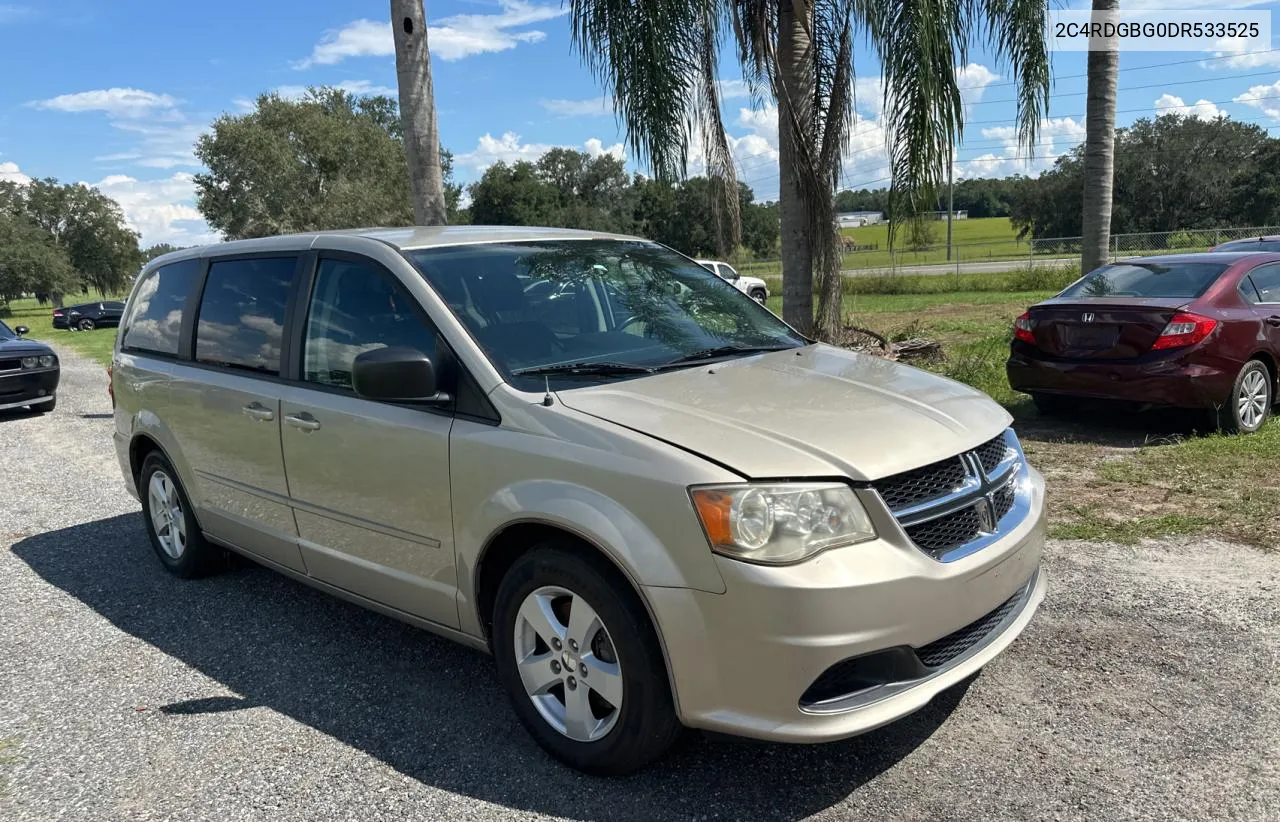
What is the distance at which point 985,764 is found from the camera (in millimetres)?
3078

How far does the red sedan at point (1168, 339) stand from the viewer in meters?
7.07

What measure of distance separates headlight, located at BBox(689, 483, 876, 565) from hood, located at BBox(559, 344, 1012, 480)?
2.5 inches

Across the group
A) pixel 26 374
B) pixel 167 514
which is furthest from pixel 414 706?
pixel 26 374

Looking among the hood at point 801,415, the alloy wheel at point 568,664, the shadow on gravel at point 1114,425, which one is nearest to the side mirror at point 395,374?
the hood at point 801,415

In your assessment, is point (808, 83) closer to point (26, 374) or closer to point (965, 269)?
point (26, 374)

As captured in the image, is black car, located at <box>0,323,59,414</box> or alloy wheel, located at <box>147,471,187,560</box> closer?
alloy wheel, located at <box>147,471,187,560</box>

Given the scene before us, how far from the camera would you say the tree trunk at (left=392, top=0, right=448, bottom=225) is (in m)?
8.95

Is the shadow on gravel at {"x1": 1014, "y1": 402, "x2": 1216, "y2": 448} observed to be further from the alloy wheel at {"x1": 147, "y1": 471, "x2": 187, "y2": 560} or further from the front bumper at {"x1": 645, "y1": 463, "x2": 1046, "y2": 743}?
the alloy wheel at {"x1": 147, "y1": 471, "x2": 187, "y2": 560}

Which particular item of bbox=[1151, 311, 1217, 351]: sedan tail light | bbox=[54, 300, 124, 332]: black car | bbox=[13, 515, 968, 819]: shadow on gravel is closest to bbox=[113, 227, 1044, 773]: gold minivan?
bbox=[13, 515, 968, 819]: shadow on gravel

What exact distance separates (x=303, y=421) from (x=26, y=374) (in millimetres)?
10948

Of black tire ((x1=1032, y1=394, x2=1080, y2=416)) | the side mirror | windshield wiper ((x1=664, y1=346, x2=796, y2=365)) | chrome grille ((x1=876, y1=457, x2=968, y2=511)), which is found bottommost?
black tire ((x1=1032, y1=394, x2=1080, y2=416))

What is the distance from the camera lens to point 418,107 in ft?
29.7

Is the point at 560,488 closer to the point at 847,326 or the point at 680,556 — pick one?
the point at 680,556

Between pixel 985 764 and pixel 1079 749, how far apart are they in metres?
0.35
